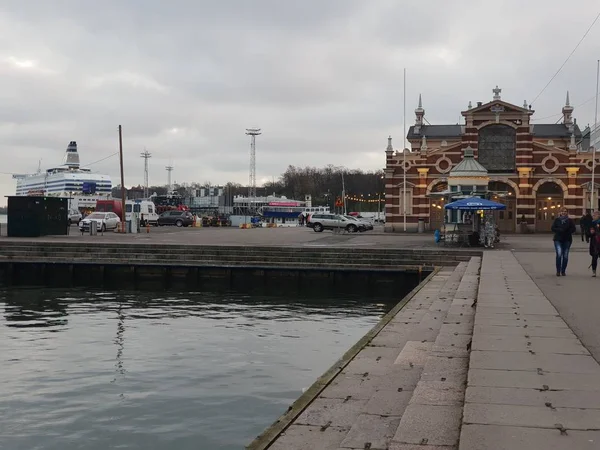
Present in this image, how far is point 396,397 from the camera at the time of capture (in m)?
7.04

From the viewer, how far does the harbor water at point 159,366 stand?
8.31m

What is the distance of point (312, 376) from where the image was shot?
1115 centimetres

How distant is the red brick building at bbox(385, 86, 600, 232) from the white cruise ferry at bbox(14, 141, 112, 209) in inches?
2566

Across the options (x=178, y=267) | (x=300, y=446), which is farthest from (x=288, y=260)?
(x=300, y=446)

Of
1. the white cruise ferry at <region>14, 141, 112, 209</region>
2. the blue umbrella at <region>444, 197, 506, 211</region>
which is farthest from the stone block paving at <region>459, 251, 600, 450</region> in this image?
the white cruise ferry at <region>14, 141, 112, 209</region>

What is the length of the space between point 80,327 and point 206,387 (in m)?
7.18

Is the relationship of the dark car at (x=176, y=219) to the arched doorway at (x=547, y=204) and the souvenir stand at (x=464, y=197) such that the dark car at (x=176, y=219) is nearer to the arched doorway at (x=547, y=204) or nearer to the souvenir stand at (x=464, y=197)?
the arched doorway at (x=547, y=204)

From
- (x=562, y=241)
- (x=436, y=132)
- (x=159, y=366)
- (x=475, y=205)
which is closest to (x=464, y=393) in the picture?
(x=159, y=366)

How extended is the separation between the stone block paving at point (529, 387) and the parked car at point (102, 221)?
39066 mm

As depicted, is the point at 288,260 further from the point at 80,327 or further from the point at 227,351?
the point at 227,351

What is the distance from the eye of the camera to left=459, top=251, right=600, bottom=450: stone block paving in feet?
15.4

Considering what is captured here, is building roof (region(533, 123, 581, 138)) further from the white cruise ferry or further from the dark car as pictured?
the white cruise ferry

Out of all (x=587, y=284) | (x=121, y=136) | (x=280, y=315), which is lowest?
(x=280, y=315)

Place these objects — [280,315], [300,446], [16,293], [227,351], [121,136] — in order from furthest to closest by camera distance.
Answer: [121,136], [16,293], [280,315], [227,351], [300,446]
